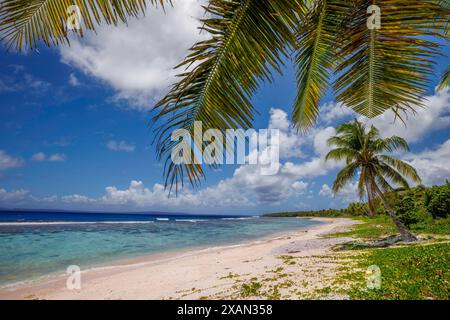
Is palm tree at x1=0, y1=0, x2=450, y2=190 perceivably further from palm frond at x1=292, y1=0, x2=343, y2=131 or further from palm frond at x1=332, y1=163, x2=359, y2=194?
palm frond at x1=332, y1=163, x2=359, y2=194

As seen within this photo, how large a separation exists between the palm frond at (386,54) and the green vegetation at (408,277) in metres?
3.73

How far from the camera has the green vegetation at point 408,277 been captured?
→ 4.37m

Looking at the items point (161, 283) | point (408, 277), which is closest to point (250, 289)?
point (408, 277)

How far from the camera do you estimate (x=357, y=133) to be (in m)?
14.0

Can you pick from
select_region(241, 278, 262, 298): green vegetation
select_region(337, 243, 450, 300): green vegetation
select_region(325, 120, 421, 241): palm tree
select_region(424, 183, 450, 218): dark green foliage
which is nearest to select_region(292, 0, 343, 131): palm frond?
select_region(337, 243, 450, 300): green vegetation

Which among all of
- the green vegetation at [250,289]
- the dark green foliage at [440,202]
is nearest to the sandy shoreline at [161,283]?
the green vegetation at [250,289]

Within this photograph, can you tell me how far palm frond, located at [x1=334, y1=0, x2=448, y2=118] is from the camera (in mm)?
1667

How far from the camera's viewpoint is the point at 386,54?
75.3 inches

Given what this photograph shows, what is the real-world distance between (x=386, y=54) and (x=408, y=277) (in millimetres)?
5299

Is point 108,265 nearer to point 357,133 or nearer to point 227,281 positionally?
point 227,281

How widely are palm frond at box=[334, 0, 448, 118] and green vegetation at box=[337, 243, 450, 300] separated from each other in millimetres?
3730

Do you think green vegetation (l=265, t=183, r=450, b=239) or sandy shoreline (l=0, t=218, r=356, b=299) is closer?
sandy shoreline (l=0, t=218, r=356, b=299)

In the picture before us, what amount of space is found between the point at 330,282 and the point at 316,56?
16.6 ft
